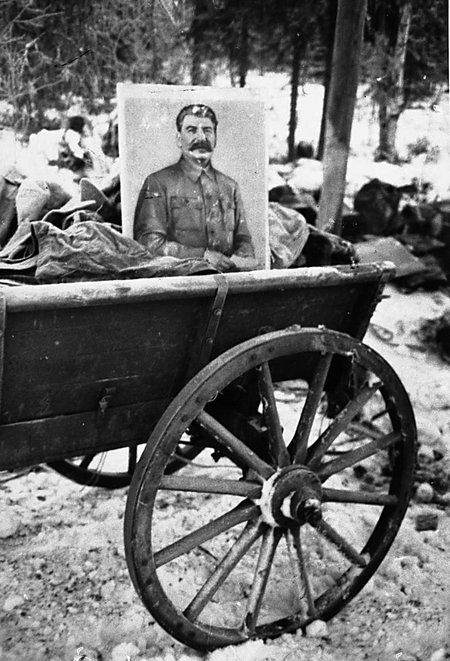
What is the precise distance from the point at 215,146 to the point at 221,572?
56.6 inches

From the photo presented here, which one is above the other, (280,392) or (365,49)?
(365,49)

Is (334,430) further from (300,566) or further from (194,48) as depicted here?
(194,48)

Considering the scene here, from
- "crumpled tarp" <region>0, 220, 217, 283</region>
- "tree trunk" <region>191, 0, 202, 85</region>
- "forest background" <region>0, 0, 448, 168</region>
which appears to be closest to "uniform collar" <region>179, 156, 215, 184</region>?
"crumpled tarp" <region>0, 220, 217, 283</region>

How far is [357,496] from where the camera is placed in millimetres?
2285

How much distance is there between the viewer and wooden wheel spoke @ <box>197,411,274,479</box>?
189 cm

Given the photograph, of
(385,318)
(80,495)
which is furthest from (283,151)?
(80,495)

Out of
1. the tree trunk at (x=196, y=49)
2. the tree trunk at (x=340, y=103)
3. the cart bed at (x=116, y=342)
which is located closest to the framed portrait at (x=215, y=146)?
the cart bed at (x=116, y=342)

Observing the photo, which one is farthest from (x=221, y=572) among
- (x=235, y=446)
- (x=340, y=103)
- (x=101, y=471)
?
(x=340, y=103)

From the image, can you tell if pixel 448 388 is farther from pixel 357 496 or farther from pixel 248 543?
pixel 248 543

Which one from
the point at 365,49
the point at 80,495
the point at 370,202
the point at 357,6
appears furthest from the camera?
the point at 365,49

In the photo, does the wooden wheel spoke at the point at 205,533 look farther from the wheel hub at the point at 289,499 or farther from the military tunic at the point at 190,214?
the military tunic at the point at 190,214

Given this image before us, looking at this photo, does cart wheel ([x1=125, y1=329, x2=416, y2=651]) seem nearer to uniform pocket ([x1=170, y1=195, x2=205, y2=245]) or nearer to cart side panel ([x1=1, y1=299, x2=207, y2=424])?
cart side panel ([x1=1, y1=299, x2=207, y2=424])

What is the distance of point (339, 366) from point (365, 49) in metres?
4.80

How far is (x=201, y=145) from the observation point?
2439 mm
